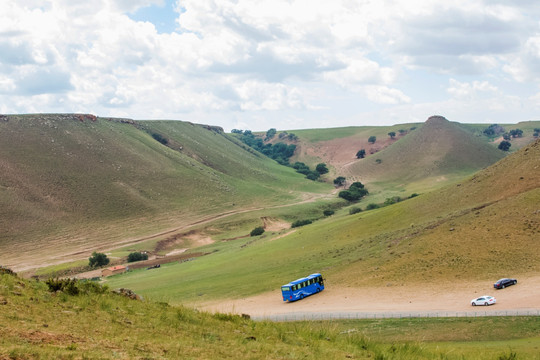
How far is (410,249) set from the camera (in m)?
54.7

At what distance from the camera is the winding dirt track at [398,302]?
37.8 meters

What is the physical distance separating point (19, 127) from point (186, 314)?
145 meters

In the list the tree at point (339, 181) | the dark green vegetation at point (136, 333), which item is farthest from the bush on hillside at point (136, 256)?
the tree at point (339, 181)

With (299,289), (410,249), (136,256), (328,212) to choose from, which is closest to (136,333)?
(299,289)

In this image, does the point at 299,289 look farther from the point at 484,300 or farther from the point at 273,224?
the point at 273,224

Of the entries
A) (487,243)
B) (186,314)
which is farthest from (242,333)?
(487,243)

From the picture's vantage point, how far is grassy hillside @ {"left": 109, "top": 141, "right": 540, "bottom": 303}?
49312 mm

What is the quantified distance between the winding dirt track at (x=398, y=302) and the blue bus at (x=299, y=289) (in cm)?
60

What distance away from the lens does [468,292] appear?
4297 cm

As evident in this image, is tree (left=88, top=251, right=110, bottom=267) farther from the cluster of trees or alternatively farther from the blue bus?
the cluster of trees

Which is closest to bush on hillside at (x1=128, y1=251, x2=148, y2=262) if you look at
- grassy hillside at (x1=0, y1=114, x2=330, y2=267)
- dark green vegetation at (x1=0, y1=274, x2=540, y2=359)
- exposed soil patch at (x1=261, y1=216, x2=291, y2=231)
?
grassy hillside at (x1=0, y1=114, x2=330, y2=267)

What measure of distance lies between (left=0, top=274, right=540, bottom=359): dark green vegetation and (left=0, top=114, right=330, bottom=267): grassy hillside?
75095 millimetres

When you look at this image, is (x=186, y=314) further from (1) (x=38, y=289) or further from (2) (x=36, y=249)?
(2) (x=36, y=249)

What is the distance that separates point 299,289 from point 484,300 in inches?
696
